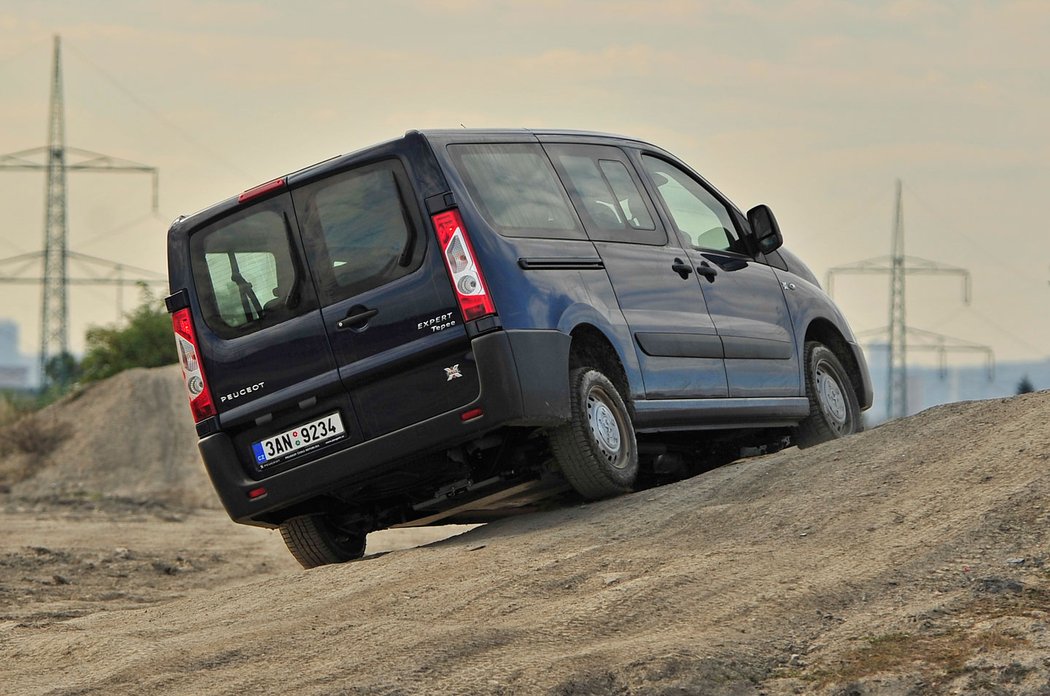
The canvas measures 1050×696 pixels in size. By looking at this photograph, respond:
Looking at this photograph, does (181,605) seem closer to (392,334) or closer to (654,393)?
(392,334)

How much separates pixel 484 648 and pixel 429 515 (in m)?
3.04

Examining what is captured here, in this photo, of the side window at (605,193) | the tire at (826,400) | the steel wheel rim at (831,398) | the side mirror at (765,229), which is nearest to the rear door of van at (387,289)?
the side window at (605,193)

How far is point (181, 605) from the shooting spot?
8.14 m

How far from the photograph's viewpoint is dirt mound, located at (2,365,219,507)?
24.7 metres

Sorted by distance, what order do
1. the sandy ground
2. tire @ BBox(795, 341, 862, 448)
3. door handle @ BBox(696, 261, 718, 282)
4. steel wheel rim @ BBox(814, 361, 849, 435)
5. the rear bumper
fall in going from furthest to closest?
steel wheel rim @ BBox(814, 361, 849, 435), tire @ BBox(795, 341, 862, 448), door handle @ BBox(696, 261, 718, 282), the rear bumper, the sandy ground

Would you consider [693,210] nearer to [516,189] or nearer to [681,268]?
[681,268]

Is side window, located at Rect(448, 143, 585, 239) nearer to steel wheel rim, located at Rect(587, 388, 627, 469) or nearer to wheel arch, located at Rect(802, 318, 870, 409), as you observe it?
steel wheel rim, located at Rect(587, 388, 627, 469)

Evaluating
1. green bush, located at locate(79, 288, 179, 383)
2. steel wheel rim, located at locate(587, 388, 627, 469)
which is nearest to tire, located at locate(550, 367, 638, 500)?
steel wheel rim, located at locate(587, 388, 627, 469)

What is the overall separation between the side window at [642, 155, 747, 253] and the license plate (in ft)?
8.85

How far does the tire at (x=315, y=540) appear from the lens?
908 centimetres

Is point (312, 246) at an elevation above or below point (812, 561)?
above

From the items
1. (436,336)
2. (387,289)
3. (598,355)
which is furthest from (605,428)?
(387,289)

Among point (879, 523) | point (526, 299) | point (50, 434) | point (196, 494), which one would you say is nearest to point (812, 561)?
point (879, 523)

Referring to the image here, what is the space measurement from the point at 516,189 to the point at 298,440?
171cm
